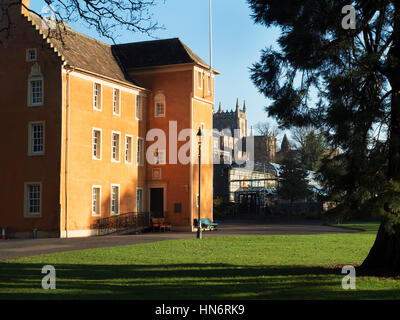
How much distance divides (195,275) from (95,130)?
81.0 ft

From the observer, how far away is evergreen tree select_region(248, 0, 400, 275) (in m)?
12.4

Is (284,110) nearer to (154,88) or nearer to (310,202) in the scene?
(154,88)

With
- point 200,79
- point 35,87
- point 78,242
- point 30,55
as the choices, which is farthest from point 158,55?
point 78,242

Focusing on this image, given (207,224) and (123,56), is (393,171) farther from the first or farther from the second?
(207,224)

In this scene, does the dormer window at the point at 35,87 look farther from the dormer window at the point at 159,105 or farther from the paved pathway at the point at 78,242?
the dormer window at the point at 159,105

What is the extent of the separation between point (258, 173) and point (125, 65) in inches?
1224

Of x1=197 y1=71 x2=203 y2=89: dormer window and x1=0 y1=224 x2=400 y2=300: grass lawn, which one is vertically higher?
x1=197 y1=71 x2=203 y2=89: dormer window

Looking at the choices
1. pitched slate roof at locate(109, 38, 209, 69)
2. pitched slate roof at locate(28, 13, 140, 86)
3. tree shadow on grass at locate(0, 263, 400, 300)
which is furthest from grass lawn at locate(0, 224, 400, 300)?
pitched slate roof at locate(109, 38, 209, 69)

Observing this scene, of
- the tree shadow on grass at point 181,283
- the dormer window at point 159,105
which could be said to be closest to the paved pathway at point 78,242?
the tree shadow on grass at point 181,283

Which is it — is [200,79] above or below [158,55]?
below

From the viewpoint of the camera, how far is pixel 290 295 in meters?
10.8

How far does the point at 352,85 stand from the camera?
13836mm

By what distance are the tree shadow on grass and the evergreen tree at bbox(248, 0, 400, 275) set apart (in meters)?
1.79

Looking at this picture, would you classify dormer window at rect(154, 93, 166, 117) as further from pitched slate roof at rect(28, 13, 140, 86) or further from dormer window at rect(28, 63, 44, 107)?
dormer window at rect(28, 63, 44, 107)
